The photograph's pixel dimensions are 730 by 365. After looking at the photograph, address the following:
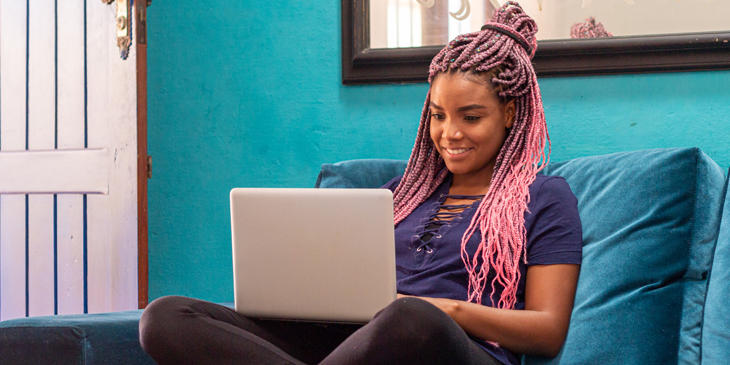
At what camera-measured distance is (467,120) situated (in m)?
1.27

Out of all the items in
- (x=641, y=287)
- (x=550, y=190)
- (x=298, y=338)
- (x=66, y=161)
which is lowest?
(x=298, y=338)

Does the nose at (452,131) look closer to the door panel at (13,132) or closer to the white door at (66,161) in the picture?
the white door at (66,161)

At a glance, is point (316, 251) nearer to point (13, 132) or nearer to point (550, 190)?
point (550, 190)

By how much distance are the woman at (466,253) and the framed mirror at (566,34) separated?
0.24 m

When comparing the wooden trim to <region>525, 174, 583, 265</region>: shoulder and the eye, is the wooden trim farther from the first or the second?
<region>525, 174, 583, 265</region>: shoulder

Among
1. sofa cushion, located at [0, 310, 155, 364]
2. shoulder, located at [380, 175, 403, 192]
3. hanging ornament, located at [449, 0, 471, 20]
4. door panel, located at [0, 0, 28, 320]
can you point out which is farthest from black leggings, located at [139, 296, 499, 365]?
door panel, located at [0, 0, 28, 320]

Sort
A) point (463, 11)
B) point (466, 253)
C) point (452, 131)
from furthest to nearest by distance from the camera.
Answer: point (463, 11) < point (452, 131) < point (466, 253)

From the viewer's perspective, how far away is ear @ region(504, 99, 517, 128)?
1.29m

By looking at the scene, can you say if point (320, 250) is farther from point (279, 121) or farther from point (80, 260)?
point (80, 260)

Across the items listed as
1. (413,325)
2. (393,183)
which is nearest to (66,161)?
(393,183)

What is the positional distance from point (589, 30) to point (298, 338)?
1.06 metres

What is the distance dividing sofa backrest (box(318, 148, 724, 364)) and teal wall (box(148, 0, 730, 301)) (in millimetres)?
494

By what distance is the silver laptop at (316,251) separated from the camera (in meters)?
0.89

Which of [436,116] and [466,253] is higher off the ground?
[436,116]
